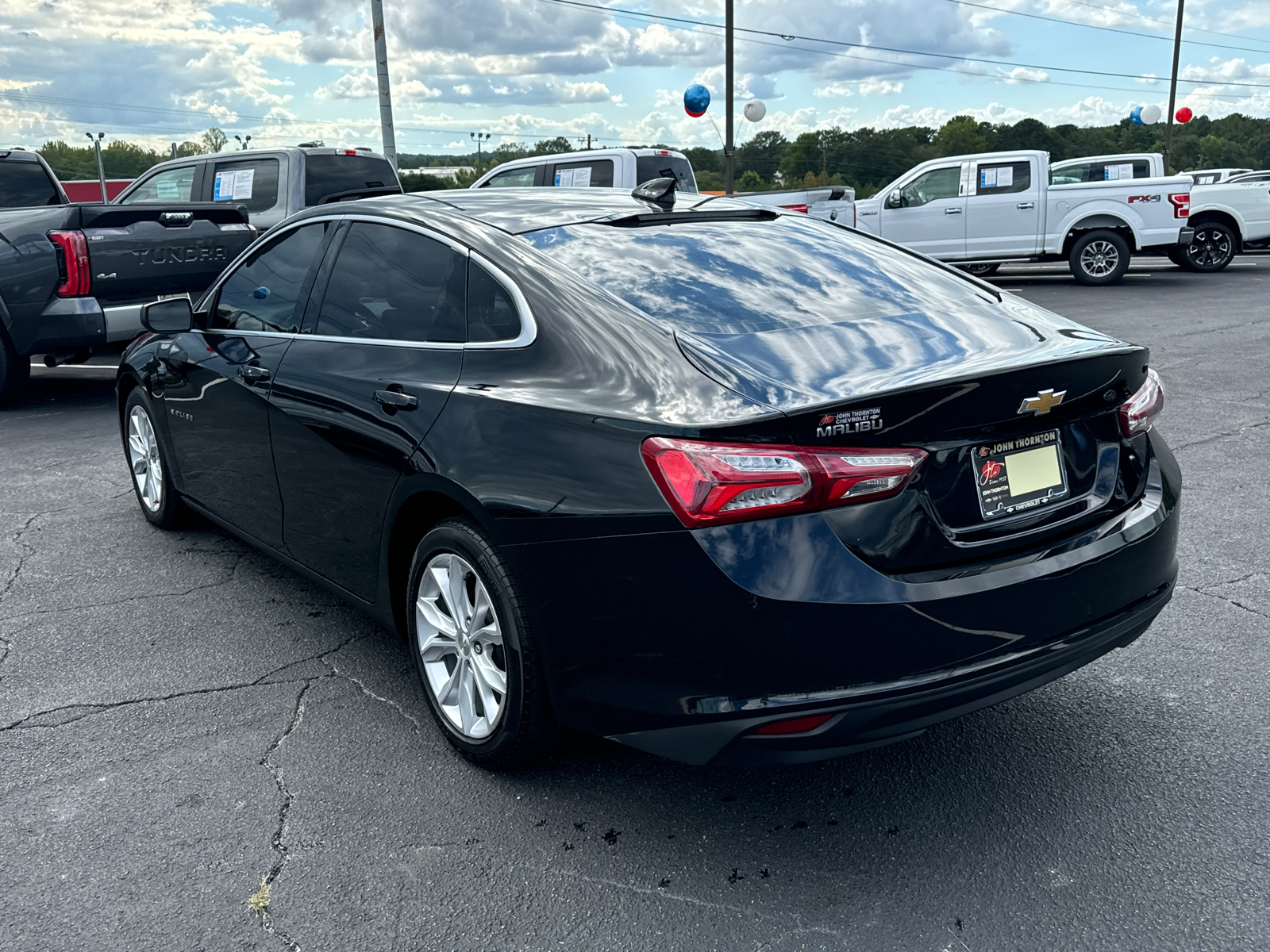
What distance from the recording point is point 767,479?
7.66 ft

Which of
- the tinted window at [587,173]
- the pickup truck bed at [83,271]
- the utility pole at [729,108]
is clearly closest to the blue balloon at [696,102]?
the utility pole at [729,108]

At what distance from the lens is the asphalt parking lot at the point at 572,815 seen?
8.01 feet

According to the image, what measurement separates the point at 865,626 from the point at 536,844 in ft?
3.44

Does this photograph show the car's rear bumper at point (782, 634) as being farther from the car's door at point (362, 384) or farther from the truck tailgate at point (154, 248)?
the truck tailgate at point (154, 248)

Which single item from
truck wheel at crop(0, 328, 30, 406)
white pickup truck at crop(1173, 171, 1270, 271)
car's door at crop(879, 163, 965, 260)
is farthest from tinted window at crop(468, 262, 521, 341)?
white pickup truck at crop(1173, 171, 1270, 271)

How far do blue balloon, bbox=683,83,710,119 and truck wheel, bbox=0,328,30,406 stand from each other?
53.5ft

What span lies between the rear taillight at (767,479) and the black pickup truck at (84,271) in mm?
7063

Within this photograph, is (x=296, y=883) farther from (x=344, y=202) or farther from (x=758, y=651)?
(x=344, y=202)

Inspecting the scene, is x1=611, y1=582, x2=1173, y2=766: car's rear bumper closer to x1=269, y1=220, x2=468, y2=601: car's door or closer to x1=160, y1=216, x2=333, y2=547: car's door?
x1=269, y1=220, x2=468, y2=601: car's door

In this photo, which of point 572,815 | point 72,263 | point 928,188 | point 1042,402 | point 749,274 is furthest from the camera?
point 928,188

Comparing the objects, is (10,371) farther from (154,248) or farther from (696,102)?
(696,102)

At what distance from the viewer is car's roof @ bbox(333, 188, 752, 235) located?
3420mm

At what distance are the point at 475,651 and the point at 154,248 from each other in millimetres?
6748

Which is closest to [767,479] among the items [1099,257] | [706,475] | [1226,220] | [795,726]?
[706,475]
